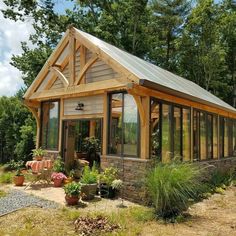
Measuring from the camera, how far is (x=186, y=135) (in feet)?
33.6

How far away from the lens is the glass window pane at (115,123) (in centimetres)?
888

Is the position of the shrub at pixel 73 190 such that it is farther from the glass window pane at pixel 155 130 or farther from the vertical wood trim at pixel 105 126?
the glass window pane at pixel 155 130

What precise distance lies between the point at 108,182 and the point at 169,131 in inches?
93.4

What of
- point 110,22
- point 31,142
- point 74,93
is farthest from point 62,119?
point 110,22

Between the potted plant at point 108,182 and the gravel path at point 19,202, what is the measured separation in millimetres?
1445

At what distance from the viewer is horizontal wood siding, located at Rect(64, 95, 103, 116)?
31.4ft

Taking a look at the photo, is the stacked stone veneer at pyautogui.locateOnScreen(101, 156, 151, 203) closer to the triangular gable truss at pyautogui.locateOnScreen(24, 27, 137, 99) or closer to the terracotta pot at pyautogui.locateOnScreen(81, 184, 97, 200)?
the terracotta pot at pyautogui.locateOnScreen(81, 184, 97, 200)

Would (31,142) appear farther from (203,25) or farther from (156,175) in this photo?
(203,25)

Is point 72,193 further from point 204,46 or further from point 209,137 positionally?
point 204,46

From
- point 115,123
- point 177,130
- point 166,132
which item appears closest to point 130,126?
point 115,123

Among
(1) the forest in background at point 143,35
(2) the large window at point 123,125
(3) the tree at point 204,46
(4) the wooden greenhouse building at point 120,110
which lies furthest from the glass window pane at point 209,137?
(3) the tree at point 204,46

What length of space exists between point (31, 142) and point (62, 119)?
666 cm

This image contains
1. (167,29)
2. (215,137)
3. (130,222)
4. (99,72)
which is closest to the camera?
(130,222)

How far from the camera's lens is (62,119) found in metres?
11.0
